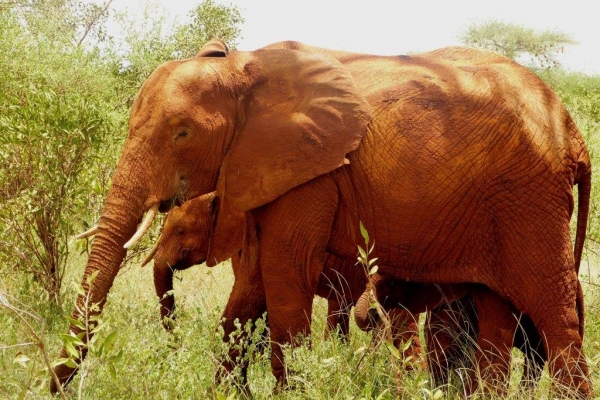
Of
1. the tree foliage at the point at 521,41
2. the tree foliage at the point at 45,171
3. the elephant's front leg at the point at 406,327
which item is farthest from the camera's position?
the tree foliage at the point at 521,41

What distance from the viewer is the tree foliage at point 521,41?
32.6 m

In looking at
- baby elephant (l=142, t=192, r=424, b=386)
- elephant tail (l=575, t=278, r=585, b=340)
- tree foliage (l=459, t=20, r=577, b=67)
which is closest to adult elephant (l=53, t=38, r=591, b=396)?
elephant tail (l=575, t=278, r=585, b=340)

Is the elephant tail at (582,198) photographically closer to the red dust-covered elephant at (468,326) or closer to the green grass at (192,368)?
the red dust-covered elephant at (468,326)

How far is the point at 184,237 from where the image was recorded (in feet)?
21.6

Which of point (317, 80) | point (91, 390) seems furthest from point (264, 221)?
point (91, 390)

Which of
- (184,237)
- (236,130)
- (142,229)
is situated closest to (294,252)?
(236,130)

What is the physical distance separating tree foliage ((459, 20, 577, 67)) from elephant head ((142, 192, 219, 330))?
2724 centimetres

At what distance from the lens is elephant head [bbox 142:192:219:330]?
256 inches

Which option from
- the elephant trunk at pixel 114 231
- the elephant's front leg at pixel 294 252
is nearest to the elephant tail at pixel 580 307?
the elephant's front leg at pixel 294 252

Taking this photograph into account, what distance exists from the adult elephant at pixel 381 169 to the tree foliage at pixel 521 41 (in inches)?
1099

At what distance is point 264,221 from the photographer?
5473mm

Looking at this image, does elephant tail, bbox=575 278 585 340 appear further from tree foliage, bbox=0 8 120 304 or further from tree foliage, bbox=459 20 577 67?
tree foliage, bbox=459 20 577 67

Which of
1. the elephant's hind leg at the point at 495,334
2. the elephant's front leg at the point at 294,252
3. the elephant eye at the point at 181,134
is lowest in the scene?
the elephant's hind leg at the point at 495,334

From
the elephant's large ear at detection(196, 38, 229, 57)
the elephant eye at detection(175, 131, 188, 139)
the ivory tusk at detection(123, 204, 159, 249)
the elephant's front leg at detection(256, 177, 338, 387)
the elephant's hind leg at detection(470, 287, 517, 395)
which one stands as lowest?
the elephant's hind leg at detection(470, 287, 517, 395)
